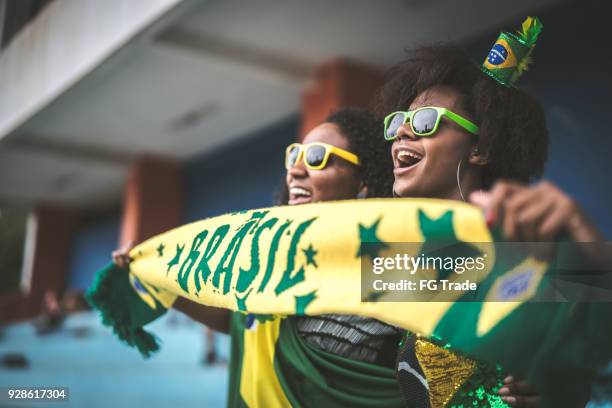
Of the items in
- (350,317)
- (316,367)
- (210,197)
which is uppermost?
(210,197)

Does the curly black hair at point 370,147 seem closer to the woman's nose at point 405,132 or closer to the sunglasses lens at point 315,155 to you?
the sunglasses lens at point 315,155

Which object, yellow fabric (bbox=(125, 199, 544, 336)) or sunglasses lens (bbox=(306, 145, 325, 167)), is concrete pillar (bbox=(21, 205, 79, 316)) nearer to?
sunglasses lens (bbox=(306, 145, 325, 167))

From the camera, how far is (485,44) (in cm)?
652

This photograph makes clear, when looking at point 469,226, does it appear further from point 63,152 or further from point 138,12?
point 63,152

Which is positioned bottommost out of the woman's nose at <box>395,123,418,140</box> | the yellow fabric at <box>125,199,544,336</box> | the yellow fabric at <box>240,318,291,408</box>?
the yellow fabric at <box>240,318,291,408</box>

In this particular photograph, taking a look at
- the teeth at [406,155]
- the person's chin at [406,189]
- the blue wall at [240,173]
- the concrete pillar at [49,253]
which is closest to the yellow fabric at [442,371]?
the person's chin at [406,189]

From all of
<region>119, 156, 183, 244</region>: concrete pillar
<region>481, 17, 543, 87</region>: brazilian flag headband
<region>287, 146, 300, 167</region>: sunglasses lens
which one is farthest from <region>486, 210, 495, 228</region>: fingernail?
<region>119, 156, 183, 244</region>: concrete pillar

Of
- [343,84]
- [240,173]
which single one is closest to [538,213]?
[343,84]

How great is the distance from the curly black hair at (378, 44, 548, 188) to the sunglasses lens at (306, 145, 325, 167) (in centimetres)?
48

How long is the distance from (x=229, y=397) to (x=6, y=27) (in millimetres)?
8947

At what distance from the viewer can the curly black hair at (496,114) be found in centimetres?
176

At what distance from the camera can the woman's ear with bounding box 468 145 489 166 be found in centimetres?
176

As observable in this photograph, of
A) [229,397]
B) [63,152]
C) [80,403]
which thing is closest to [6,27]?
[63,152]

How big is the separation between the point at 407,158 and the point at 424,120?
0.38ft
